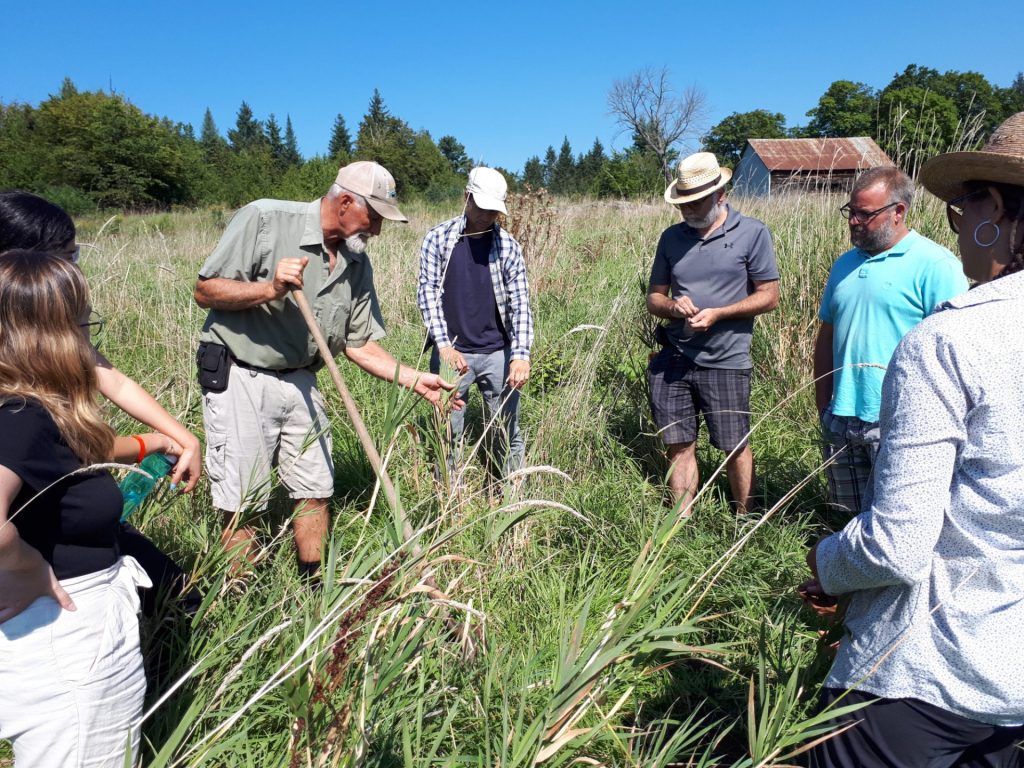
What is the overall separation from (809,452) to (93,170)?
41034 mm

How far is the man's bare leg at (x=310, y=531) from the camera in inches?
109

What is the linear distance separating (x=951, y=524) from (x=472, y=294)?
283 centimetres

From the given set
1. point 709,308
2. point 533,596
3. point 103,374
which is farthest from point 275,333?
point 709,308

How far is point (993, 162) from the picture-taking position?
1193 mm

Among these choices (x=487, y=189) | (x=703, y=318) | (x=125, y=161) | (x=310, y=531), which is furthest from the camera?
(x=125, y=161)

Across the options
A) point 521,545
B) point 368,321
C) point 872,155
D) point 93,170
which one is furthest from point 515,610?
point 93,170

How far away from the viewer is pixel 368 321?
303 cm

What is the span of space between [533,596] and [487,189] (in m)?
2.10

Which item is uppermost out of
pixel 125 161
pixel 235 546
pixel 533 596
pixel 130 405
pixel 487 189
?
pixel 125 161

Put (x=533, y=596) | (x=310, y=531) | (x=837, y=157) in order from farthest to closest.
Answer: (x=837, y=157) < (x=310, y=531) < (x=533, y=596)

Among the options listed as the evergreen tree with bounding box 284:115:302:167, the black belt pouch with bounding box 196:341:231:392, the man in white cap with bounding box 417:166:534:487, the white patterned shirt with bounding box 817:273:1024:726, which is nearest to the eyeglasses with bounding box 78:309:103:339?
the black belt pouch with bounding box 196:341:231:392

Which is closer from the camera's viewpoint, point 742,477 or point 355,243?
point 355,243

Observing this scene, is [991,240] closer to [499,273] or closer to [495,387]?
[499,273]

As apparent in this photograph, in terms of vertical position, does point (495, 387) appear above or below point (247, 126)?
below
